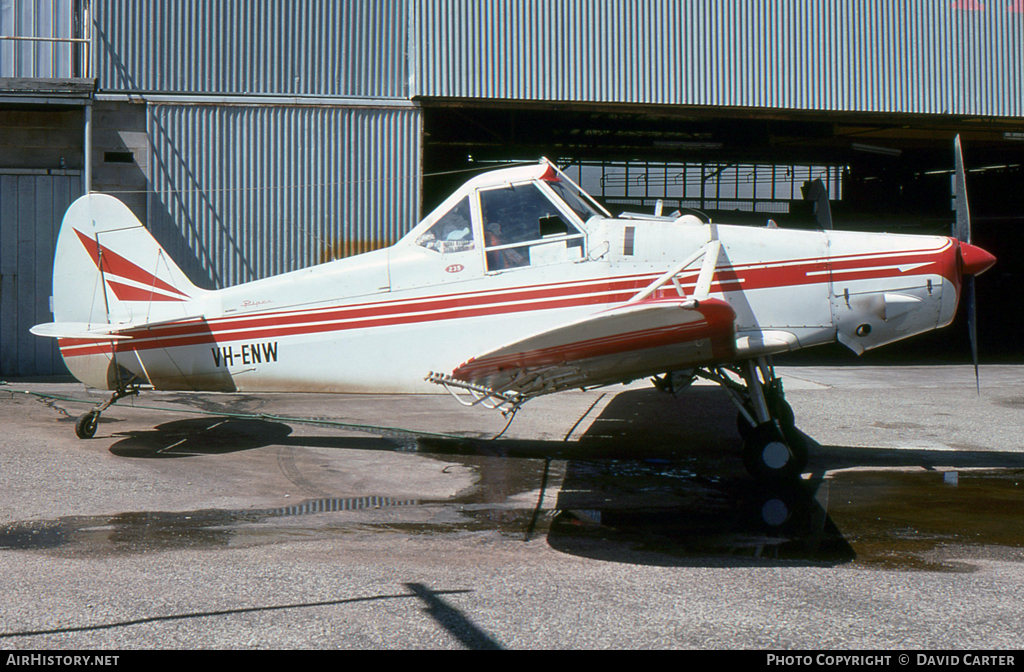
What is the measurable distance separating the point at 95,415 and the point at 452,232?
4380 mm

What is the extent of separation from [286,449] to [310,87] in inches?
281

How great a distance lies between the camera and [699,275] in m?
6.16

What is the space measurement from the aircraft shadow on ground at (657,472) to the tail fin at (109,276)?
139 centimetres

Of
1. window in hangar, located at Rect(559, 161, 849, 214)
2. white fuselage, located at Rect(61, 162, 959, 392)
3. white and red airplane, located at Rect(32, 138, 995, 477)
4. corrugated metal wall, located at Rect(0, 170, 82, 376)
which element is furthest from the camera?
window in hangar, located at Rect(559, 161, 849, 214)

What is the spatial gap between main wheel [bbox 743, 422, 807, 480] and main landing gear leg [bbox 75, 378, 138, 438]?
6101mm

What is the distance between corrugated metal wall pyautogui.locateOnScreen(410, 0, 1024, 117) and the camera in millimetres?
12977

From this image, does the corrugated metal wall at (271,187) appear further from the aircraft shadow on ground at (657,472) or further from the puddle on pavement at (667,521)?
the puddle on pavement at (667,521)

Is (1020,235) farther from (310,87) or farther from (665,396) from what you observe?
(310,87)

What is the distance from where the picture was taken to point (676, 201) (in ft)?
86.7

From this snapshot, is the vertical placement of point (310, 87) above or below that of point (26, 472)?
above

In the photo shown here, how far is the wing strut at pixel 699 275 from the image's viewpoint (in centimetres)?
589

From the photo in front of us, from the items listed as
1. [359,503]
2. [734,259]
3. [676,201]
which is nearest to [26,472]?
[359,503]

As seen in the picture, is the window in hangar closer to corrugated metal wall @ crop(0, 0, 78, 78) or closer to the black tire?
corrugated metal wall @ crop(0, 0, 78, 78)

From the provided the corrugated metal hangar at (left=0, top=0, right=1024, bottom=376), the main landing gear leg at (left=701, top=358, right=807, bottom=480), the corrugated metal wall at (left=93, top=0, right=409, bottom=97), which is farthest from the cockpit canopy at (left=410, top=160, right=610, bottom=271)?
the corrugated metal wall at (left=93, top=0, right=409, bottom=97)
